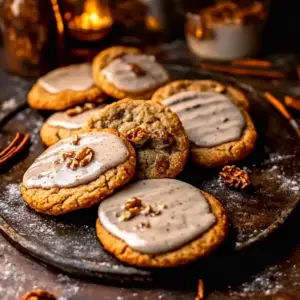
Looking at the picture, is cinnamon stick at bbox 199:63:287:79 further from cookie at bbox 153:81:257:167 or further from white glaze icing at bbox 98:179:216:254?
white glaze icing at bbox 98:179:216:254

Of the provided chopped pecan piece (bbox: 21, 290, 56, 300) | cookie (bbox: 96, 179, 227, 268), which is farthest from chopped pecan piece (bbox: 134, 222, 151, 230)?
chopped pecan piece (bbox: 21, 290, 56, 300)

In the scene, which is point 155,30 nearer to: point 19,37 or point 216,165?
point 19,37

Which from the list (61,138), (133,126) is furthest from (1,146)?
(133,126)

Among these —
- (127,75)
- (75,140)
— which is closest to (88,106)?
(127,75)

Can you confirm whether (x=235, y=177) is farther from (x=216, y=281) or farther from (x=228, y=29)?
(x=228, y=29)

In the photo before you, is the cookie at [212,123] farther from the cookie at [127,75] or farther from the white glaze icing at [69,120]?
the white glaze icing at [69,120]

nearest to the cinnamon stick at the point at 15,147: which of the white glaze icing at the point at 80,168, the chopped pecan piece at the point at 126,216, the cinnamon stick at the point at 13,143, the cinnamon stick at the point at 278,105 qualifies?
the cinnamon stick at the point at 13,143
